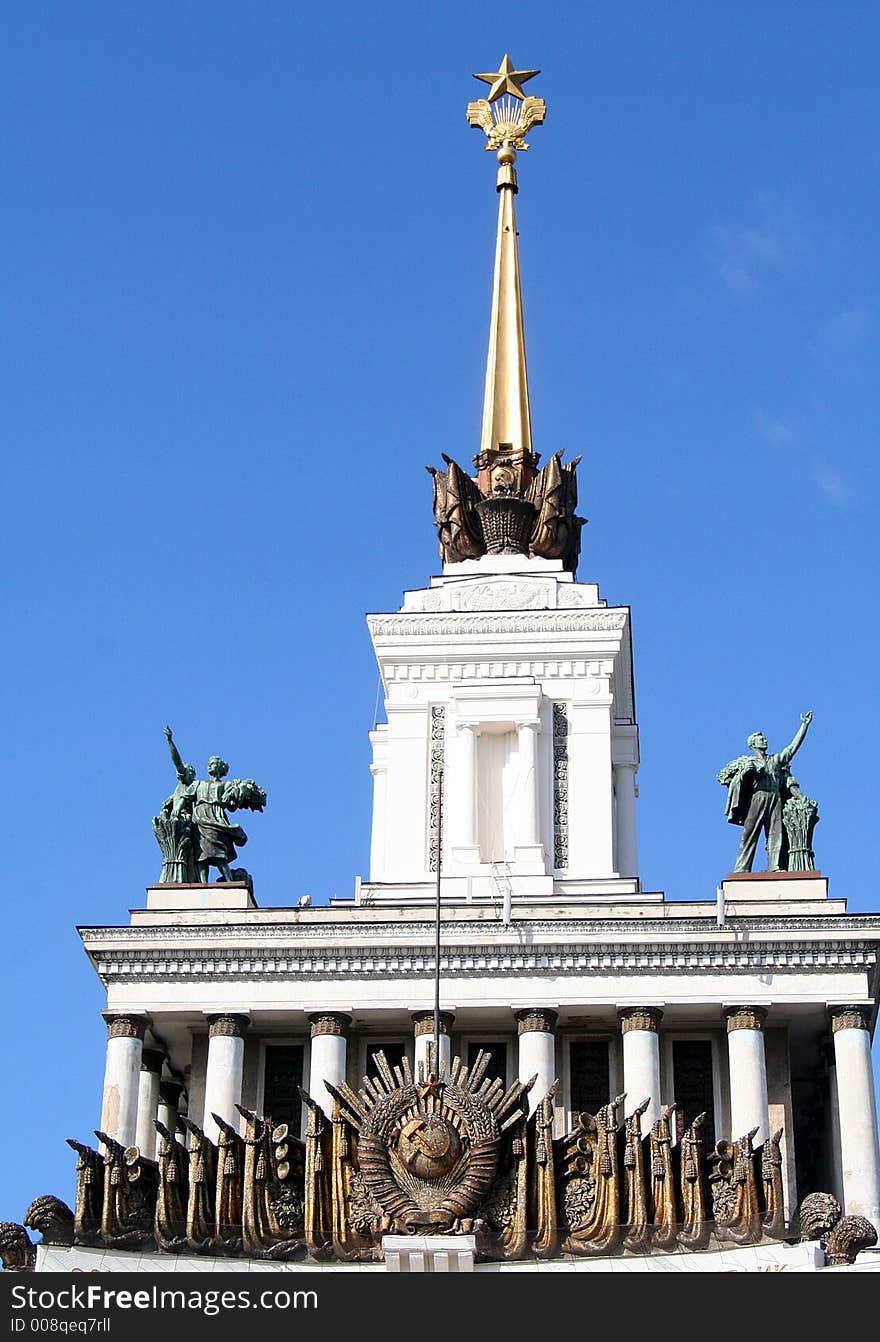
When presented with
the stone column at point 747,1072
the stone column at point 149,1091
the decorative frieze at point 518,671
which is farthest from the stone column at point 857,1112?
the stone column at point 149,1091

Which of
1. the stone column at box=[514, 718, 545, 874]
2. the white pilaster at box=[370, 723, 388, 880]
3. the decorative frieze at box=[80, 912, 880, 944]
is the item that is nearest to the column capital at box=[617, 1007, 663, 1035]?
the decorative frieze at box=[80, 912, 880, 944]

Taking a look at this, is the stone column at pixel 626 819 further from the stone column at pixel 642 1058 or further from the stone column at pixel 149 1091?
the stone column at pixel 149 1091

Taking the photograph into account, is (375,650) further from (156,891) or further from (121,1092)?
(121,1092)

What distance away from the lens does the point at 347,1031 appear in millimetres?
52750

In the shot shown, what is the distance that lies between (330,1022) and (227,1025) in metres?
2.07

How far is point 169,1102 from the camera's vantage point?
55.8 metres

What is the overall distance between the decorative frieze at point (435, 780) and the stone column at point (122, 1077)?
782 cm

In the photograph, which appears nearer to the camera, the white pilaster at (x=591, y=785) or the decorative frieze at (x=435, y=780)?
the white pilaster at (x=591, y=785)

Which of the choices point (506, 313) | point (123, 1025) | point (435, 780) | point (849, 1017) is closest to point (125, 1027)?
point (123, 1025)

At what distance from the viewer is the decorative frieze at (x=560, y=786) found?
57281 millimetres

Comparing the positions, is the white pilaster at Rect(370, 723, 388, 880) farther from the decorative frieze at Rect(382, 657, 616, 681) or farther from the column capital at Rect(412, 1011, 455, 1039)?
the column capital at Rect(412, 1011, 455, 1039)

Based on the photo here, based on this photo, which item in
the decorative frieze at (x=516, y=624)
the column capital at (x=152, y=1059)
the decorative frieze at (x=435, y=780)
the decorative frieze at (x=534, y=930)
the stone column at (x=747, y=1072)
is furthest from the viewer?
the decorative frieze at (x=516, y=624)

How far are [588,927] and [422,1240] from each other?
1201 cm
